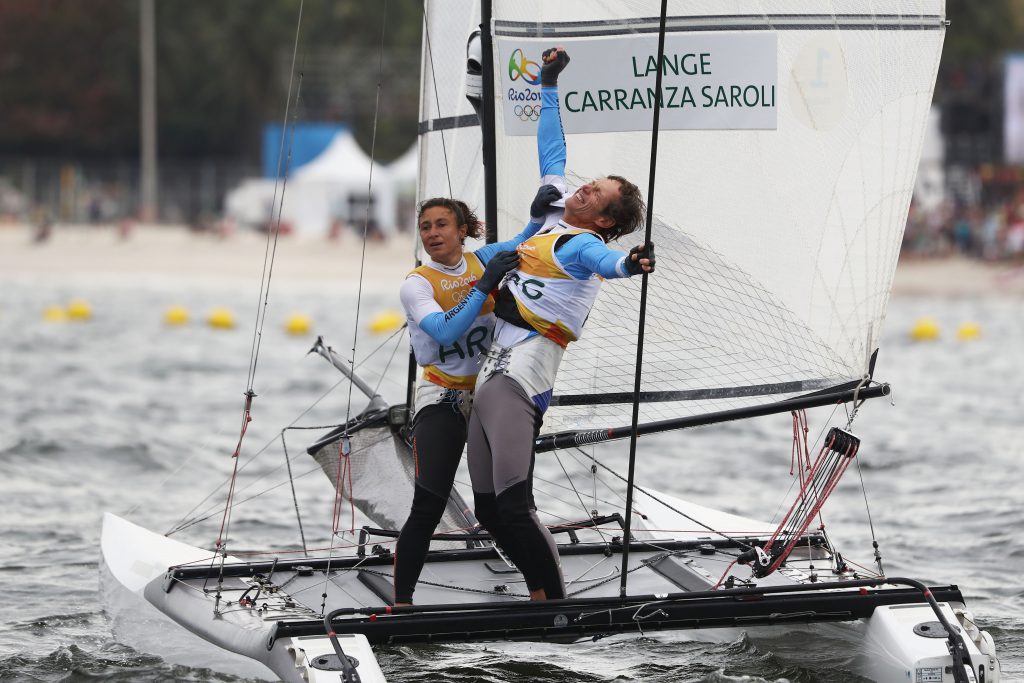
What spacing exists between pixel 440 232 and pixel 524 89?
3.04 feet

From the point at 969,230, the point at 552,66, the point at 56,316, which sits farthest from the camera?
the point at 969,230

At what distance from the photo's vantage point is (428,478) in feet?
16.5

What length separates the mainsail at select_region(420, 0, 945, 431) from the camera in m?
5.62

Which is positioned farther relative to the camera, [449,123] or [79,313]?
[79,313]

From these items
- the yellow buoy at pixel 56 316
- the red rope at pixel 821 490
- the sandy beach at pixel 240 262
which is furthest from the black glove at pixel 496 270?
the sandy beach at pixel 240 262

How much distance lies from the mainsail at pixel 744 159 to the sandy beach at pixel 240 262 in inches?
849

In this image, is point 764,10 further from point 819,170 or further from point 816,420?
point 816,420

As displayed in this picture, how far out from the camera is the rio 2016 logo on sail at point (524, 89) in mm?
5648

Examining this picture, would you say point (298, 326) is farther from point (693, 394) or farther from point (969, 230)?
point (693, 394)

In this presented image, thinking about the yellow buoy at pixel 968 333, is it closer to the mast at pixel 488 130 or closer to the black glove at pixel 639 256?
the mast at pixel 488 130

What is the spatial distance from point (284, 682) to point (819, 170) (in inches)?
105

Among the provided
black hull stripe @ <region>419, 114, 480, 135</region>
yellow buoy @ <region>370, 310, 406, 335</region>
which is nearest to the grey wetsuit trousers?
black hull stripe @ <region>419, 114, 480, 135</region>

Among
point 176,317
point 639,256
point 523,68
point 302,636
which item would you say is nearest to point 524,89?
point 523,68

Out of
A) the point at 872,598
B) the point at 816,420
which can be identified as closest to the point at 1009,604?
the point at 872,598
